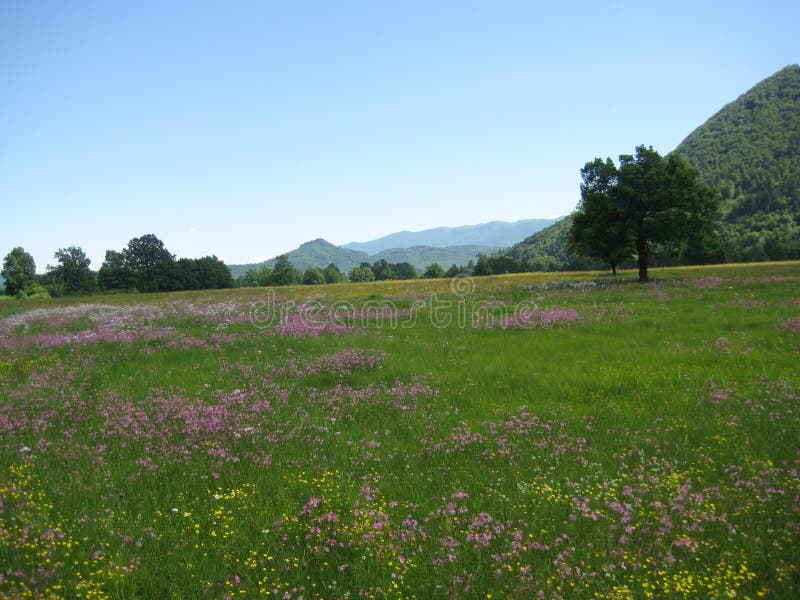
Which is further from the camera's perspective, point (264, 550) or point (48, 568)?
point (264, 550)

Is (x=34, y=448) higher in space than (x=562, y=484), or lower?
higher

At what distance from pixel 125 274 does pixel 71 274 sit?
24945mm

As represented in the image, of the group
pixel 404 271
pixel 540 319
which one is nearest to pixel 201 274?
pixel 404 271

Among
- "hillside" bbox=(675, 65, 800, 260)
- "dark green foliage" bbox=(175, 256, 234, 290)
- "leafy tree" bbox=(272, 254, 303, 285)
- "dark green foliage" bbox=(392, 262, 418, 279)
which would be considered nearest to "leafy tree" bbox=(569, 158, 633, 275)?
"hillside" bbox=(675, 65, 800, 260)

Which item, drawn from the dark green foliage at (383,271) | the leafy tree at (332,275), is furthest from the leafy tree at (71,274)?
the dark green foliage at (383,271)

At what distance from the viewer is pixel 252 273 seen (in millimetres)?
162875

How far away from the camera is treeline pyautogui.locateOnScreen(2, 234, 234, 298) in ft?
317

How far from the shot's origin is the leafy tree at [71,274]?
108 meters

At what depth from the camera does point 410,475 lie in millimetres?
5652

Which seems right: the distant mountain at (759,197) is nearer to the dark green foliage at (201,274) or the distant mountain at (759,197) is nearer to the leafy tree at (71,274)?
the dark green foliage at (201,274)

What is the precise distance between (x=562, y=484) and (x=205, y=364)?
34.0 ft

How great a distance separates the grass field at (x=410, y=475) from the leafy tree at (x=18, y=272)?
11389 cm

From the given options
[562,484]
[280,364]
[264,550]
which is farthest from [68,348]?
[562,484]

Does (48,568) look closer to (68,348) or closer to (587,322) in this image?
(68,348)
